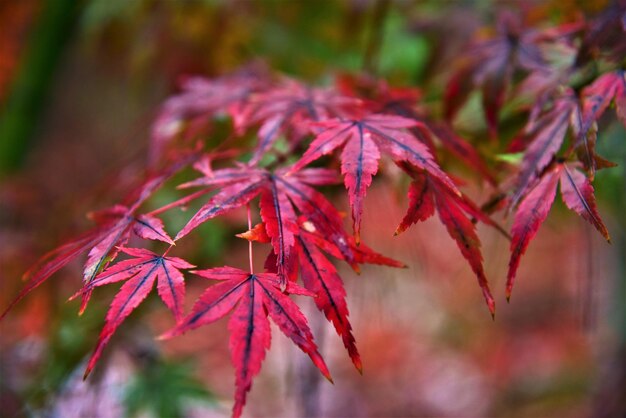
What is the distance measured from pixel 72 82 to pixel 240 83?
50.2 inches

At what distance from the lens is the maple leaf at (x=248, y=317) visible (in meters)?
0.40

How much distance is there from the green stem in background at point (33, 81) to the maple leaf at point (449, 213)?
151 cm

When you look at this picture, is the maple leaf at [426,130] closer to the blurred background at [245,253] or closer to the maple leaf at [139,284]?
the blurred background at [245,253]

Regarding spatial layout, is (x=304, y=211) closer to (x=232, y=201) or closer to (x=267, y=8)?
(x=232, y=201)

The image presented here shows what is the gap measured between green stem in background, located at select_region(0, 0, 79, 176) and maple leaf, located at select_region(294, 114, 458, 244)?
1417 mm

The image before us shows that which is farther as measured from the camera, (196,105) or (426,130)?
(196,105)

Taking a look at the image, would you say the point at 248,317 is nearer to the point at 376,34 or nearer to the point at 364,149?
the point at 364,149

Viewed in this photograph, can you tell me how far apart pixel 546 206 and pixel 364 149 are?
175 millimetres

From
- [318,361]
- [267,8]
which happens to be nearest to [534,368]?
[267,8]

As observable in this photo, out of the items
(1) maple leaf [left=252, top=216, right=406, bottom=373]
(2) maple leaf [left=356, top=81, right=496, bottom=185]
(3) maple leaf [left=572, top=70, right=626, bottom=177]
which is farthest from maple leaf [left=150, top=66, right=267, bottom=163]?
(3) maple leaf [left=572, top=70, right=626, bottom=177]

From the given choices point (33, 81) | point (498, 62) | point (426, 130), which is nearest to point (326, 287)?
point (426, 130)

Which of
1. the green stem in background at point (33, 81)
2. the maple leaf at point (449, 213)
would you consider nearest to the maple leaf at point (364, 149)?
the maple leaf at point (449, 213)

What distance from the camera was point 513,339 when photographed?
2916mm

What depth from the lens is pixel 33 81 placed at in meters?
1.72
